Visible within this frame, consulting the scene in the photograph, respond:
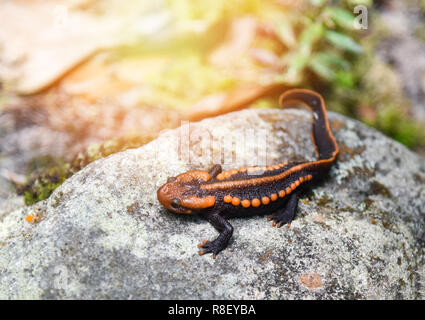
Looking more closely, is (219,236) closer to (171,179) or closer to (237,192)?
(237,192)

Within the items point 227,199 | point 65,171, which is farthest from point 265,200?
point 65,171

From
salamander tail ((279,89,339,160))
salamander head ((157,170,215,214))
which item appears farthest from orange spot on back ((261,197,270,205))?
salamander tail ((279,89,339,160))

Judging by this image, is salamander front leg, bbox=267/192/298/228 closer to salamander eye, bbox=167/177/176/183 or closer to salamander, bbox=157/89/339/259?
salamander, bbox=157/89/339/259

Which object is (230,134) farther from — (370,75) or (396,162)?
(370,75)

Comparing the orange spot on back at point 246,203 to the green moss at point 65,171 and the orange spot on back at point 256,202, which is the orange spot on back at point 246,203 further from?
the green moss at point 65,171

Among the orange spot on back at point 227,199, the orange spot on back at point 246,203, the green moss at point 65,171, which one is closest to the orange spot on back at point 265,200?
the orange spot on back at point 246,203
